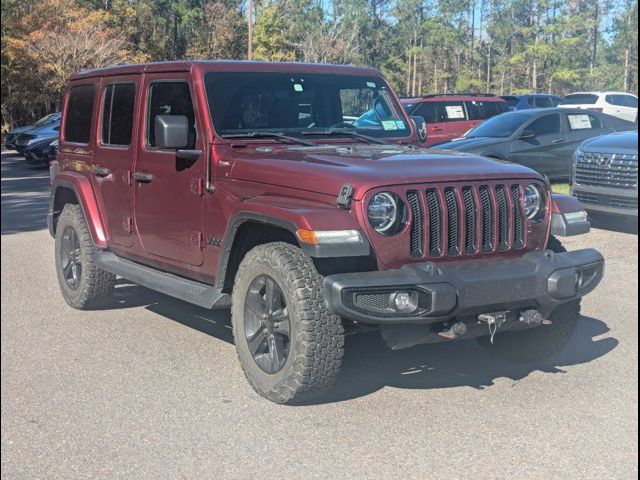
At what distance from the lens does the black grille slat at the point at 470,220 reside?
4.66 meters

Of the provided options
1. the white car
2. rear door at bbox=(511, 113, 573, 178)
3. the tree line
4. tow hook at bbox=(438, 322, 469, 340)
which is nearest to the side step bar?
tow hook at bbox=(438, 322, 469, 340)

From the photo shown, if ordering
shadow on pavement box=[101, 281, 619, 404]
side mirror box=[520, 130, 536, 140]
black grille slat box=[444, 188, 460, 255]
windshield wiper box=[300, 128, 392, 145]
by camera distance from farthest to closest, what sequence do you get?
side mirror box=[520, 130, 536, 140], windshield wiper box=[300, 128, 392, 145], shadow on pavement box=[101, 281, 619, 404], black grille slat box=[444, 188, 460, 255]

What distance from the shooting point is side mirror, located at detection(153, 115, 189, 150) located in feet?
17.3

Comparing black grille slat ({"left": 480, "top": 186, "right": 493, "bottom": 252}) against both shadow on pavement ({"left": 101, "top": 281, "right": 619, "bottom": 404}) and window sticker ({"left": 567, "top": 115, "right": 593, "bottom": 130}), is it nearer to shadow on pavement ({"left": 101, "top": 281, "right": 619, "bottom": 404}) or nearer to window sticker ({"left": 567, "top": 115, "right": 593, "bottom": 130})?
shadow on pavement ({"left": 101, "top": 281, "right": 619, "bottom": 404})

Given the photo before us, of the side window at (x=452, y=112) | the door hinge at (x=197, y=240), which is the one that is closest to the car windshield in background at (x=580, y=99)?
the side window at (x=452, y=112)

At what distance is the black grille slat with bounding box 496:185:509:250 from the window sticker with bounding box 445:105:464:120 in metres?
16.5

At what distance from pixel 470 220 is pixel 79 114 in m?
4.13

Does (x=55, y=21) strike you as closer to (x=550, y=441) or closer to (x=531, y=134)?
(x=531, y=134)

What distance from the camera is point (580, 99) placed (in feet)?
96.7

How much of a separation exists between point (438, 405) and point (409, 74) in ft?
137

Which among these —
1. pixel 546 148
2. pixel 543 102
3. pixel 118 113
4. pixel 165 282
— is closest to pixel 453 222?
pixel 165 282

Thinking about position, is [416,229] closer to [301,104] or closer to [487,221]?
[487,221]

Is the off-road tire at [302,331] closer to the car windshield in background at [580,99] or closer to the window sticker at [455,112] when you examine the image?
the window sticker at [455,112]

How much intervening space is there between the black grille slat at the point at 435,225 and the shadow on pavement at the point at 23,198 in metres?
8.91
